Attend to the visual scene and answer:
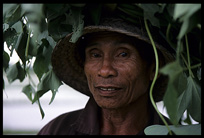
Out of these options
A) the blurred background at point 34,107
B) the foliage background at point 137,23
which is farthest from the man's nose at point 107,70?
the blurred background at point 34,107

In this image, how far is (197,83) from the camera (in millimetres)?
948

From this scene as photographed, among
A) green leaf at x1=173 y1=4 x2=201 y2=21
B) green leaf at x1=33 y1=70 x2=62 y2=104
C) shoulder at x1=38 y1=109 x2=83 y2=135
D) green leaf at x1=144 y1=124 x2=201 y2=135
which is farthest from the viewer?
shoulder at x1=38 y1=109 x2=83 y2=135

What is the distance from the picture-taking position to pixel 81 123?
4.47ft

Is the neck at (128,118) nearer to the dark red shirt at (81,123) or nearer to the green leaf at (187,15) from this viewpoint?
the dark red shirt at (81,123)

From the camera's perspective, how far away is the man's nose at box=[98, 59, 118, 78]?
118 centimetres

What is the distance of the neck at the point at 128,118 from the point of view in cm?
132

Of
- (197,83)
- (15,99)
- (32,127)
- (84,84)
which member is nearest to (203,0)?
(197,83)

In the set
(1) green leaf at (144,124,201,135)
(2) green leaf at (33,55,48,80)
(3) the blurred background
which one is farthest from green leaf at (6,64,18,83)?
(3) the blurred background

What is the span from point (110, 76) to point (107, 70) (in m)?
0.02

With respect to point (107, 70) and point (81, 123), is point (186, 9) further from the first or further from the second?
point (81, 123)

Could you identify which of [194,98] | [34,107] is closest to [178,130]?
[194,98]

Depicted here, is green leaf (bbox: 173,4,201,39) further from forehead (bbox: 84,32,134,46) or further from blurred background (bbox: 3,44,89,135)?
blurred background (bbox: 3,44,89,135)

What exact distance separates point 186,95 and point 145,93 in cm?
41

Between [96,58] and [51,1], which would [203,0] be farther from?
[96,58]
